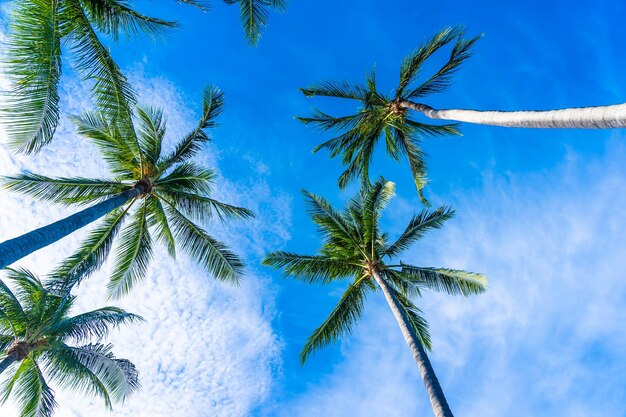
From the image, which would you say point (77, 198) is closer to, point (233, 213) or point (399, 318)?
point (233, 213)

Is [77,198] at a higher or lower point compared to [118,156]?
lower

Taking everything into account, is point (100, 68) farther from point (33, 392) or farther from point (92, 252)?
point (33, 392)

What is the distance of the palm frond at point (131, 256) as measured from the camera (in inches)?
476

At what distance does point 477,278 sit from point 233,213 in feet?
25.7

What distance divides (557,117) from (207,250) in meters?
9.90

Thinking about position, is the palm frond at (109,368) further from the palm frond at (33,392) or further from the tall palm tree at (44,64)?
the tall palm tree at (44,64)

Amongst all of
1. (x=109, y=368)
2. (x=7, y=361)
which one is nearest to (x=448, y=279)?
(x=109, y=368)

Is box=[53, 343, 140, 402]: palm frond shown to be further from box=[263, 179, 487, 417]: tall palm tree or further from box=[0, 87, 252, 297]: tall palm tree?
box=[263, 179, 487, 417]: tall palm tree

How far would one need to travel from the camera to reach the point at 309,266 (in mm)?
13898

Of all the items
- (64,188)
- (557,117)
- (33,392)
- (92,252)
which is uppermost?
(64,188)

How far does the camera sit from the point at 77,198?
11.8 meters

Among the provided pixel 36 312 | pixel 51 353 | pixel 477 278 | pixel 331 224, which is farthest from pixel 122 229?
pixel 477 278

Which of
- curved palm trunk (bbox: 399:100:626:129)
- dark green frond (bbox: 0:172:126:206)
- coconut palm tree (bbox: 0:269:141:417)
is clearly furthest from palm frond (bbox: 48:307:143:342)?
curved palm trunk (bbox: 399:100:626:129)

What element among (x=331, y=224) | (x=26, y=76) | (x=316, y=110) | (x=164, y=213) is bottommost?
(x=26, y=76)
